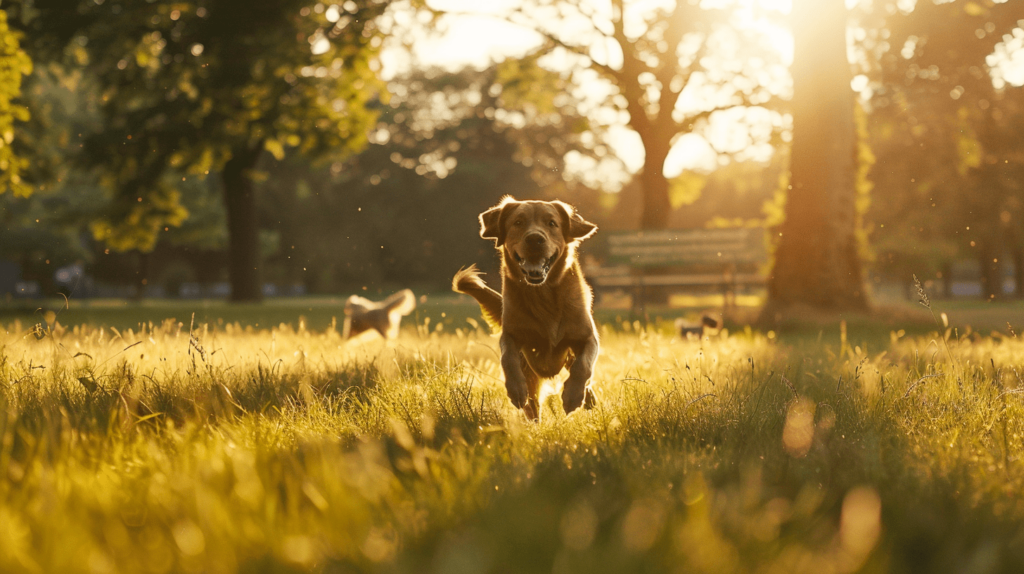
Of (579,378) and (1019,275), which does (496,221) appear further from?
(1019,275)

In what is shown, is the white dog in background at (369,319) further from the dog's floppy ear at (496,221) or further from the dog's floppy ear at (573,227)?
the dog's floppy ear at (573,227)

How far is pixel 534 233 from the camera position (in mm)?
3996

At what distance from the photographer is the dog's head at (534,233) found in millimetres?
4020

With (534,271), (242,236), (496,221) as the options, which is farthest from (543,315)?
(242,236)

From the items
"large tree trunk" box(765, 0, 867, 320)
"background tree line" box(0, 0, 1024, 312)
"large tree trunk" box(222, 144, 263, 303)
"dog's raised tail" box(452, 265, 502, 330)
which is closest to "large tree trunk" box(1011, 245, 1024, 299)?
"background tree line" box(0, 0, 1024, 312)

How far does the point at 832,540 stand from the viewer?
1.82 m

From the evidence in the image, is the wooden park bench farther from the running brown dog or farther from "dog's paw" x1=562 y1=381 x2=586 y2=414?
"dog's paw" x1=562 y1=381 x2=586 y2=414

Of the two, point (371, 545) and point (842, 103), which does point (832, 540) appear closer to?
point (371, 545)

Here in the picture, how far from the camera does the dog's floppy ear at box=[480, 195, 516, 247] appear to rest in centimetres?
462

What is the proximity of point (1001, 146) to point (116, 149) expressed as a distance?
91.3 ft

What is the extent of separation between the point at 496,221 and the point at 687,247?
35.0 feet

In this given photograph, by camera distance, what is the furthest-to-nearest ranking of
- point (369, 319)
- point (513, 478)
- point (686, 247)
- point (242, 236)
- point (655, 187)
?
point (242, 236)
point (655, 187)
point (686, 247)
point (369, 319)
point (513, 478)

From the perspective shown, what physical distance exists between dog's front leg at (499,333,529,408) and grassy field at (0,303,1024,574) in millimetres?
122

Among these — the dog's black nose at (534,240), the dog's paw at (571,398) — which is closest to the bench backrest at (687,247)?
the dog's black nose at (534,240)
